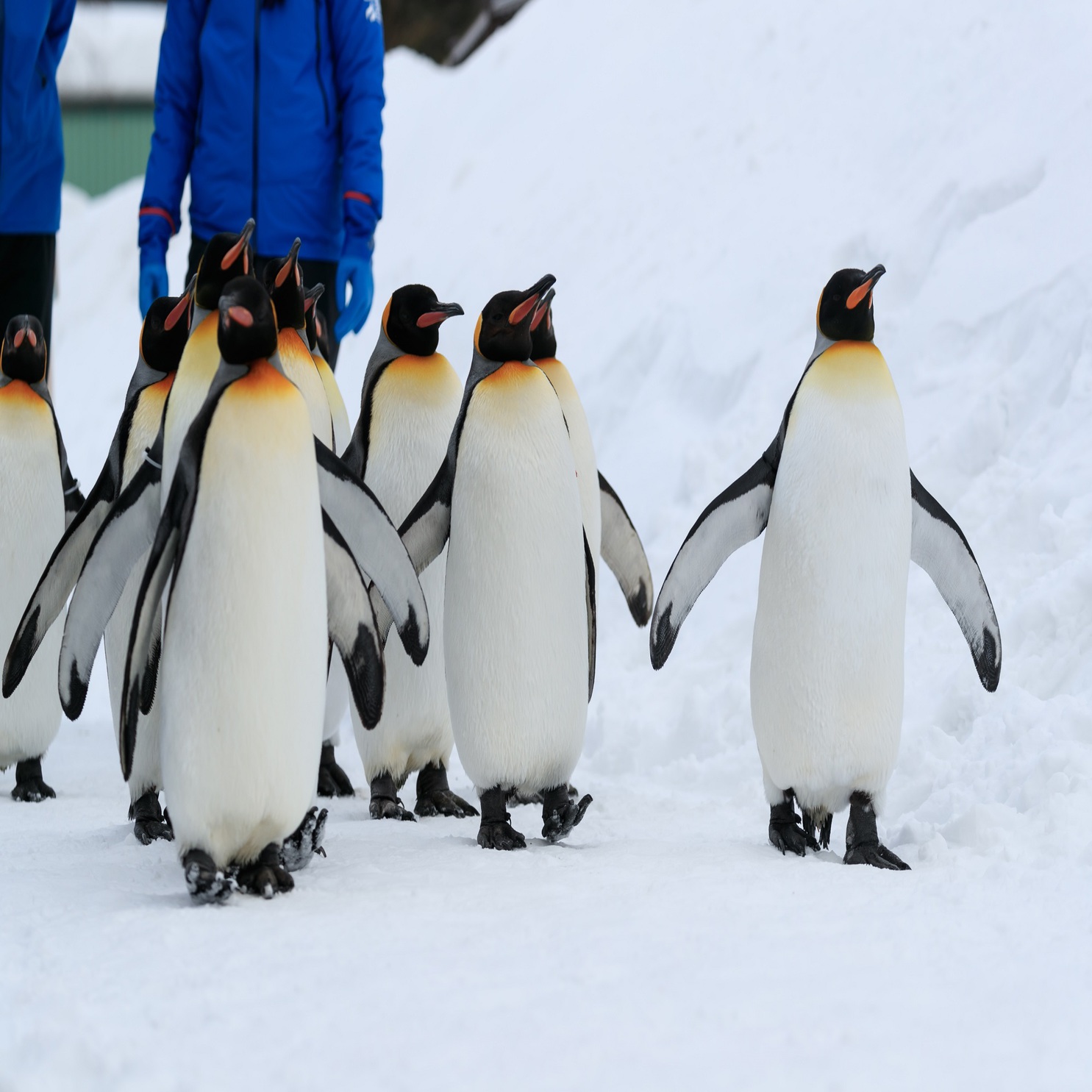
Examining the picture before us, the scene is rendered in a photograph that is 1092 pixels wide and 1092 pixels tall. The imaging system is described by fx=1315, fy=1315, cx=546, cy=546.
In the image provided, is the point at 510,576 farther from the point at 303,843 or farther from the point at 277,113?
the point at 277,113

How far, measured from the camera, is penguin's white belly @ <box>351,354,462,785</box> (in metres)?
3.03

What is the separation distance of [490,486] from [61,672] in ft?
2.89

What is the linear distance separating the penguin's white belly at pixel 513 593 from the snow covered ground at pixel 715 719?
229 mm

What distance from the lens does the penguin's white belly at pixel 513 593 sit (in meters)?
2.62

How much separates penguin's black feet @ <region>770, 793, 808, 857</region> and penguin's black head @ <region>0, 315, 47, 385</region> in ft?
7.12

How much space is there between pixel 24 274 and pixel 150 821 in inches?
85.3

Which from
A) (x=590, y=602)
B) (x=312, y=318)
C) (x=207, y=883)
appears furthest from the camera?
(x=312, y=318)

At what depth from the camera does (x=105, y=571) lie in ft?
7.73

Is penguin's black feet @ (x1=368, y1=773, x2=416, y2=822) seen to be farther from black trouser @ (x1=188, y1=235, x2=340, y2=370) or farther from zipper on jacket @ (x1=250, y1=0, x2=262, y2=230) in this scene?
zipper on jacket @ (x1=250, y1=0, x2=262, y2=230)

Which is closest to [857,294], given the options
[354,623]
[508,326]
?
[508,326]

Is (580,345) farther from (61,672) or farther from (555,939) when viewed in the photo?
(555,939)

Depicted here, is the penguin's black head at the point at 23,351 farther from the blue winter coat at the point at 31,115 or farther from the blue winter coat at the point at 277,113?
the blue winter coat at the point at 31,115

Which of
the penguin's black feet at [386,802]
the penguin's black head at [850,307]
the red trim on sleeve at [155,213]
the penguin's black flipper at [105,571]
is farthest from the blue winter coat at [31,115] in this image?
the penguin's black head at [850,307]

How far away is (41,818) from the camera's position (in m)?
3.10
